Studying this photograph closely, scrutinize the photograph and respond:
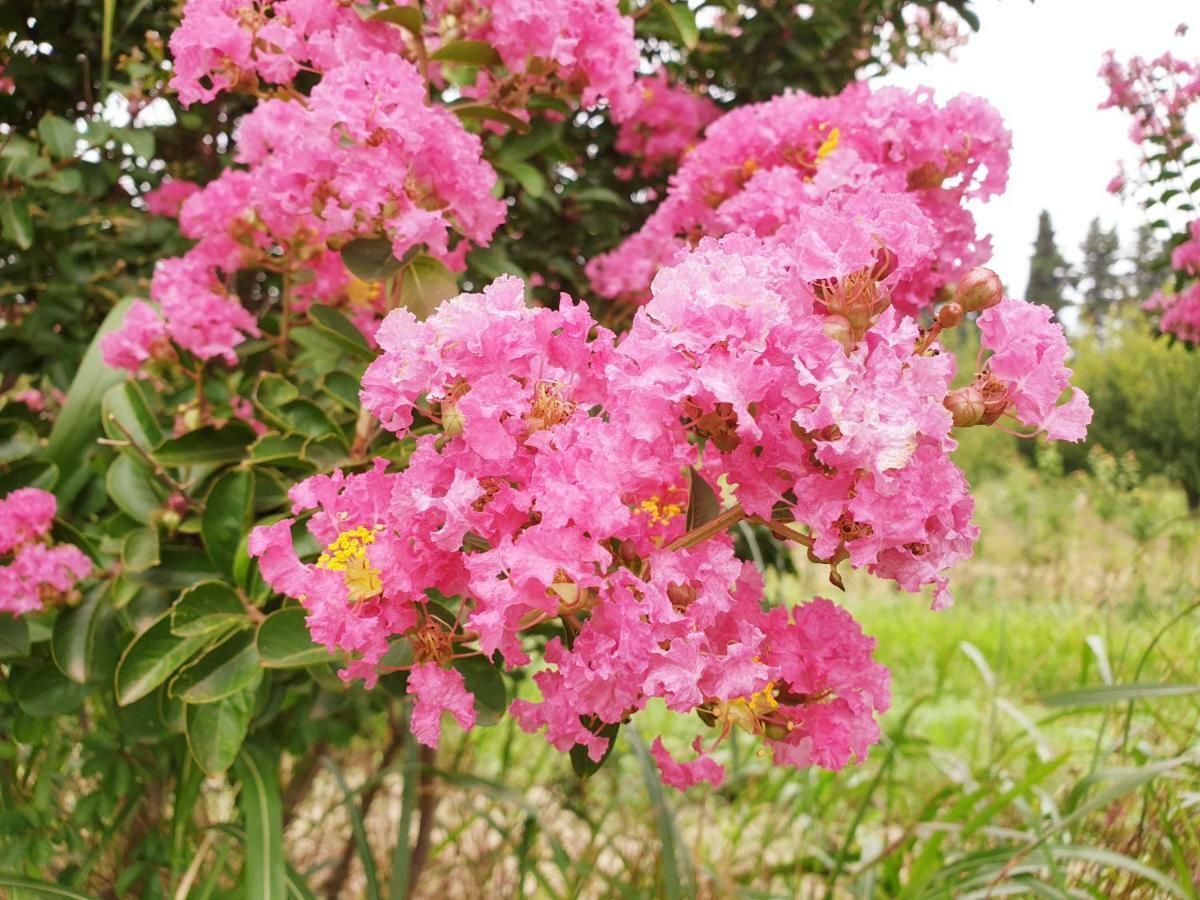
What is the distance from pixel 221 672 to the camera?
0.93 meters

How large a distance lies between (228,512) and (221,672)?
19cm

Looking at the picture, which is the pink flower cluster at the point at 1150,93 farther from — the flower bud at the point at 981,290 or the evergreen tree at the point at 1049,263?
the flower bud at the point at 981,290

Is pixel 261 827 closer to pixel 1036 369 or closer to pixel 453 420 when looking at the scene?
pixel 453 420

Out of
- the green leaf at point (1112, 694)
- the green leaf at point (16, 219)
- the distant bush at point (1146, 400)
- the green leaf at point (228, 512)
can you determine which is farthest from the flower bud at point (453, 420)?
the distant bush at point (1146, 400)

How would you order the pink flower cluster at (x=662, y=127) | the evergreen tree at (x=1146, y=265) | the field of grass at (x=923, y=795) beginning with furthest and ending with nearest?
the evergreen tree at (x=1146, y=265), the pink flower cluster at (x=662, y=127), the field of grass at (x=923, y=795)

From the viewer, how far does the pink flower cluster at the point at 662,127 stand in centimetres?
170

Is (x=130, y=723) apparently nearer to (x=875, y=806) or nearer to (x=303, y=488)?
(x=303, y=488)

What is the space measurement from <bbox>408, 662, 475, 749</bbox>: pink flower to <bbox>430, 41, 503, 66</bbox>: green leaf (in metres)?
0.69

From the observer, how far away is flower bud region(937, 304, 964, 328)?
26.1 inches

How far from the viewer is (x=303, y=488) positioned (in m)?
0.76

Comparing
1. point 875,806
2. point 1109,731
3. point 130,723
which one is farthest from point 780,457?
point 1109,731

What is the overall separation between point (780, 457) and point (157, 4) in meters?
1.47

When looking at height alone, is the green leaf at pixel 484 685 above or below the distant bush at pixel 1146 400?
below

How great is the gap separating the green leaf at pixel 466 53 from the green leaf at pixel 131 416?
1.81 ft
